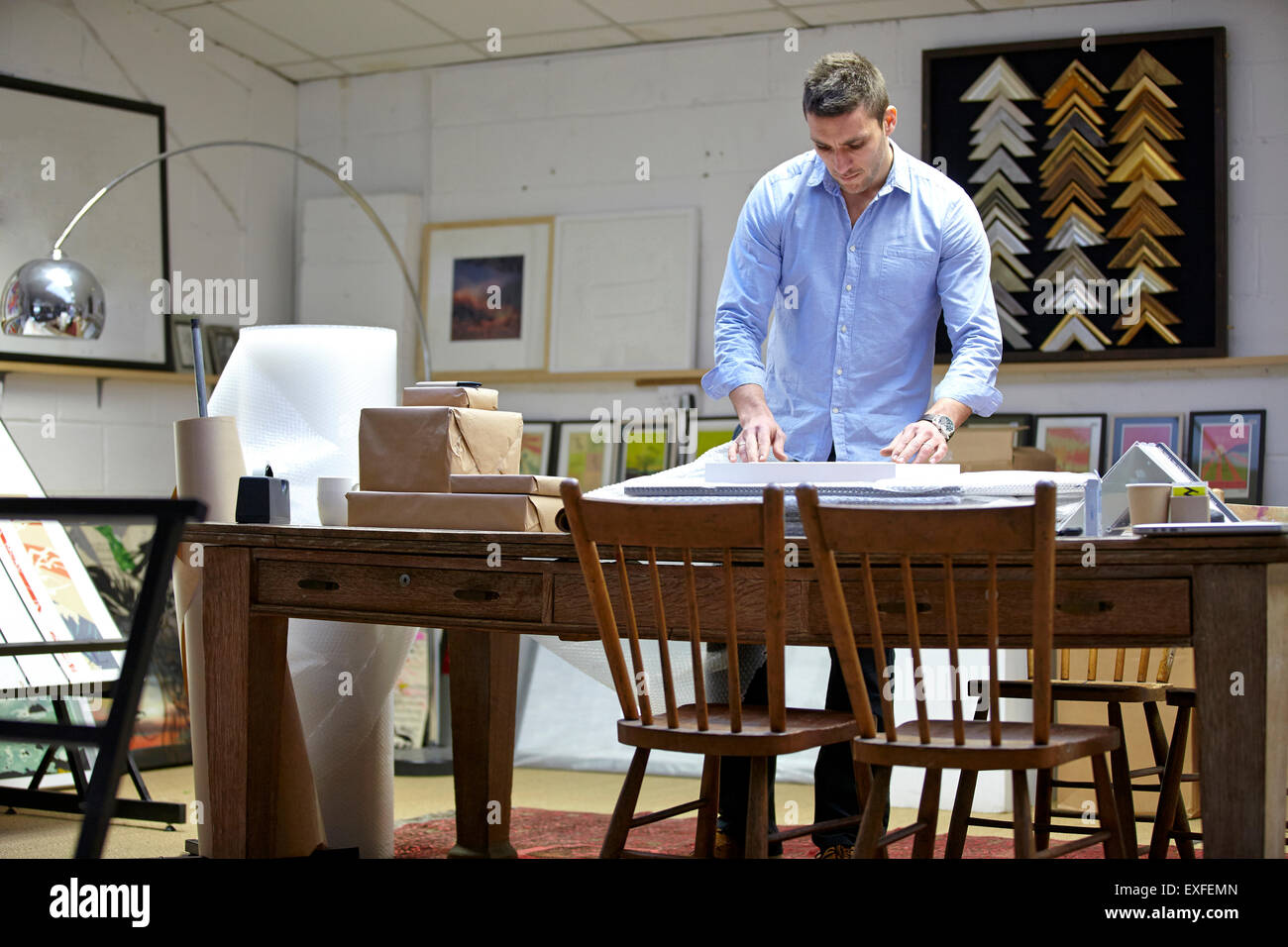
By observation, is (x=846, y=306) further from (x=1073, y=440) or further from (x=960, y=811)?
(x=1073, y=440)

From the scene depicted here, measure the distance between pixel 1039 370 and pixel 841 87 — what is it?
88.4 inches

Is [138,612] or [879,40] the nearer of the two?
[138,612]

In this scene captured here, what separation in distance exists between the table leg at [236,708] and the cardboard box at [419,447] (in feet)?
0.92

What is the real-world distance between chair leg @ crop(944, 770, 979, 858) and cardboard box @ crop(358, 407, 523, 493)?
101 cm

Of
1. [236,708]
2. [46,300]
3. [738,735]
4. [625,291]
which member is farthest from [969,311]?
[625,291]

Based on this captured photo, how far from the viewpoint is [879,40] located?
491cm

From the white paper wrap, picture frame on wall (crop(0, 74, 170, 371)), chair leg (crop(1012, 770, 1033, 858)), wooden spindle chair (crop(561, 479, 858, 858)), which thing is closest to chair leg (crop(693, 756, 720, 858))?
wooden spindle chair (crop(561, 479, 858, 858))

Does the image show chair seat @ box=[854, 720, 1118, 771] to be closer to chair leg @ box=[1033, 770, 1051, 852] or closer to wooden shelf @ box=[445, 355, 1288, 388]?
chair leg @ box=[1033, 770, 1051, 852]

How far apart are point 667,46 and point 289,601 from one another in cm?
330

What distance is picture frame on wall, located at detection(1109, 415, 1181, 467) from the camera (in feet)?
14.9

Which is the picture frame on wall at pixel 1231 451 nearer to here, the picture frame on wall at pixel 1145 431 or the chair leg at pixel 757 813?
the picture frame on wall at pixel 1145 431

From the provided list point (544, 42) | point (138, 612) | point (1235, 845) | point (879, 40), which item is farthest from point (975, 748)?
point (544, 42)

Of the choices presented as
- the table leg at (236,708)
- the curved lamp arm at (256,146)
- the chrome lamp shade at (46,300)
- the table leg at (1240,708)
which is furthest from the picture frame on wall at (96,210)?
the table leg at (1240,708)
